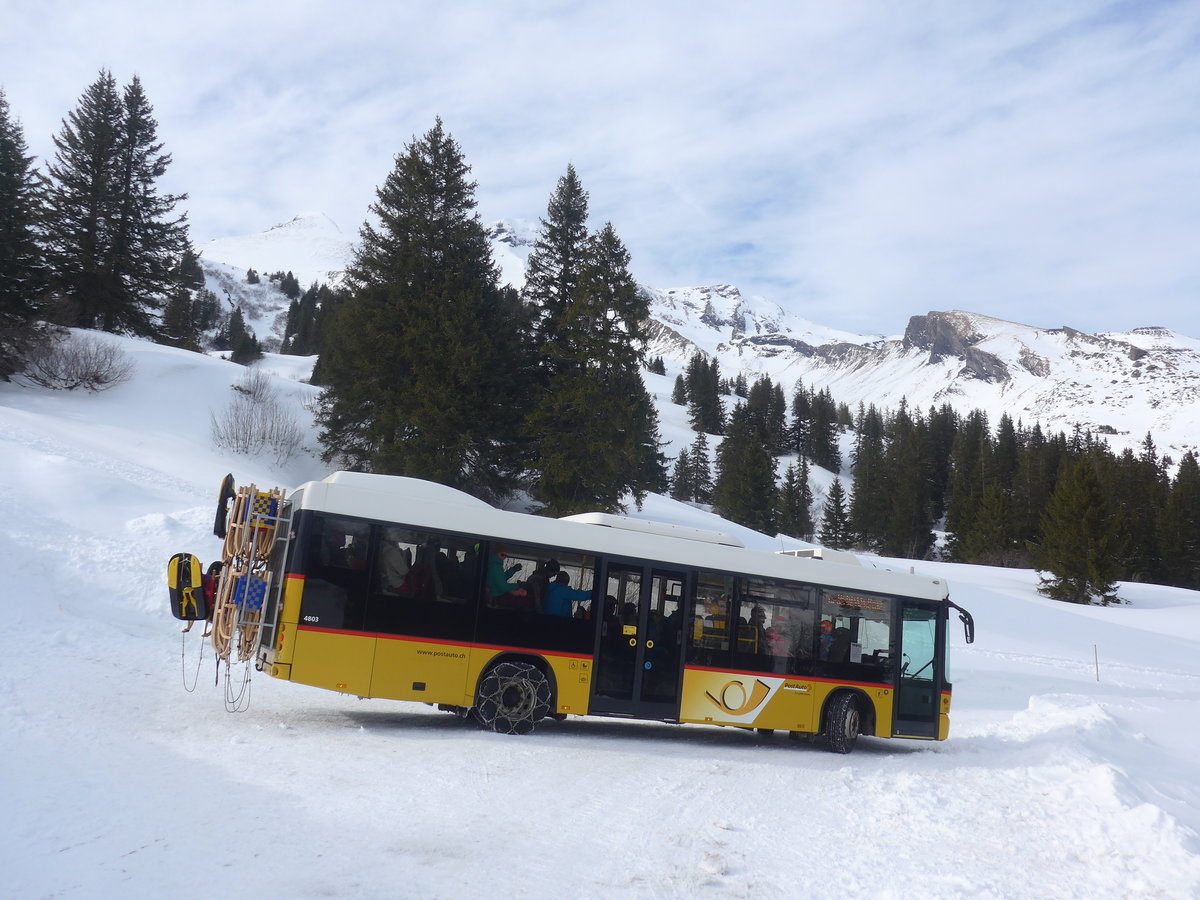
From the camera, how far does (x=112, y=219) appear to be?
41.8m

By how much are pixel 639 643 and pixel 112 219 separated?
40.7 m

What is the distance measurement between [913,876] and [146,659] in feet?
33.0

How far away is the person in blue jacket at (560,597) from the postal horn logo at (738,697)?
2357 millimetres

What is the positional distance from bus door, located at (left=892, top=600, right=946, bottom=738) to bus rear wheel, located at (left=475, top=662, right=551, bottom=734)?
5.87 meters

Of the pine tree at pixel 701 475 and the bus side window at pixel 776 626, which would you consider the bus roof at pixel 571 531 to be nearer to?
the bus side window at pixel 776 626

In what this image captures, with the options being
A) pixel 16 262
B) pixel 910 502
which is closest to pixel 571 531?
pixel 16 262

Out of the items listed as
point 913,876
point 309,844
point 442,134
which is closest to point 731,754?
point 913,876

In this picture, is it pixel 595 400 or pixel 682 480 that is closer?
pixel 595 400

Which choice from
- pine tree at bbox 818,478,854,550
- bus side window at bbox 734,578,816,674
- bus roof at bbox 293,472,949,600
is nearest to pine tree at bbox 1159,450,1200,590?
pine tree at bbox 818,478,854,550

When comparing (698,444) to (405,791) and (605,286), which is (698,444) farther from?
(405,791)

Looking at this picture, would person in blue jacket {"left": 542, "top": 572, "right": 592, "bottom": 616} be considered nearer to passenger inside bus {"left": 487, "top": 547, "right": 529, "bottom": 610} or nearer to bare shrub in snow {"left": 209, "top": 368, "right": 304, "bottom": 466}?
passenger inside bus {"left": 487, "top": 547, "right": 529, "bottom": 610}

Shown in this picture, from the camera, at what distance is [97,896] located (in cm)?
466

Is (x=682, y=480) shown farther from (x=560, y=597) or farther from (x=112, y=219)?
(x=560, y=597)

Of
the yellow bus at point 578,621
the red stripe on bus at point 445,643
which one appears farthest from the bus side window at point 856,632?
the red stripe on bus at point 445,643
